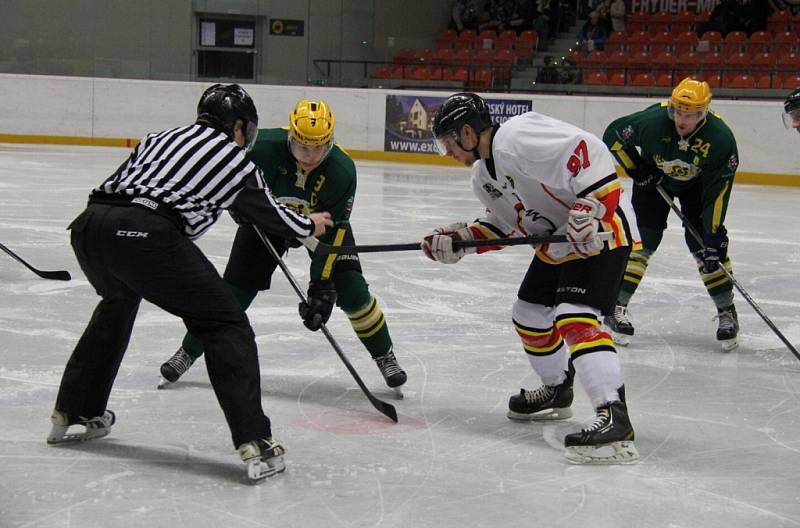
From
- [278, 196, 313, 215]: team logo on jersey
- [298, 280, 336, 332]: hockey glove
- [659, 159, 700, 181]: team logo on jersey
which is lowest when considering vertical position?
[298, 280, 336, 332]: hockey glove

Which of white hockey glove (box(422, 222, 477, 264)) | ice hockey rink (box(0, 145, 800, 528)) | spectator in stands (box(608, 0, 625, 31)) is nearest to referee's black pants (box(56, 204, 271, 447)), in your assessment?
ice hockey rink (box(0, 145, 800, 528))

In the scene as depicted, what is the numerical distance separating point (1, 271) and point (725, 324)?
397 centimetres

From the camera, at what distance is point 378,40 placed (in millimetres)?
16828

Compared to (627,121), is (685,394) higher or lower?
lower

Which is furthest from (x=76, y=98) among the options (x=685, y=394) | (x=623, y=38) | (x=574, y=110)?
(x=685, y=394)

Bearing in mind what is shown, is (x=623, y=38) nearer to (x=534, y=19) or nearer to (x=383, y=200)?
(x=534, y=19)

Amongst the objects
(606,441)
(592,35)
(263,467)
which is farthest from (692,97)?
(592,35)

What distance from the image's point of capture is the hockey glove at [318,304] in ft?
11.4

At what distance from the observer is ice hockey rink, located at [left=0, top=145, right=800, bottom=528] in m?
2.71

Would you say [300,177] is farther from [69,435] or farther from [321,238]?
[69,435]

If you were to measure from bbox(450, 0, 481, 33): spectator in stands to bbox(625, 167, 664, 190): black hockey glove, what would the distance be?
12.9 m

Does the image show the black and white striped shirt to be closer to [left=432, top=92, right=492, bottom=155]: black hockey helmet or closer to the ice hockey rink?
[left=432, top=92, right=492, bottom=155]: black hockey helmet

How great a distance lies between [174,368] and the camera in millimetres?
3846

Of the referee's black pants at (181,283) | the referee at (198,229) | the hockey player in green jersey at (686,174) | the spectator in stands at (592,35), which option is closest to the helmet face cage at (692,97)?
the hockey player in green jersey at (686,174)
